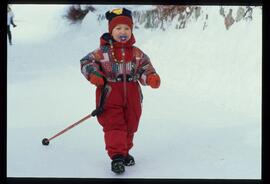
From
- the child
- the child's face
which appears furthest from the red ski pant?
the child's face

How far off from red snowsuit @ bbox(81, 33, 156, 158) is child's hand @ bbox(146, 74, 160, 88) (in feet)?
0.12


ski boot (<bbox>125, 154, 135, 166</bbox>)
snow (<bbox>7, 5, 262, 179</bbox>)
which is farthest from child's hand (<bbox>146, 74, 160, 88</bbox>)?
ski boot (<bbox>125, 154, 135, 166</bbox>)

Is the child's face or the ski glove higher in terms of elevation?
the child's face

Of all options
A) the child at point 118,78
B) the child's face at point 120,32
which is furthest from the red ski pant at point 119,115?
the child's face at point 120,32

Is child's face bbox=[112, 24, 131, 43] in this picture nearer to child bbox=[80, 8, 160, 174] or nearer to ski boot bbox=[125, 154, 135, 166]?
→ child bbox=[80, 8, 160, 174]

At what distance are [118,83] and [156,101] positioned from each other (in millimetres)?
292

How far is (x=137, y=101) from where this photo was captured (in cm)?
487

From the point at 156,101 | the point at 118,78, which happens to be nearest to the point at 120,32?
the point at 118,78

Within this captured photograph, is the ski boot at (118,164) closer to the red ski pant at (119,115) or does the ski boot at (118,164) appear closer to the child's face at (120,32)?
the red ski pant at (119,115)

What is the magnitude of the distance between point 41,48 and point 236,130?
4.33 feet

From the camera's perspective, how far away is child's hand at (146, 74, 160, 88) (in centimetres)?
479

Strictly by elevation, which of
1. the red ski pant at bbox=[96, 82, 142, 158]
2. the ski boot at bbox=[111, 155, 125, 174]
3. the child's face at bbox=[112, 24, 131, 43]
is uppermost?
the child's face at bbox=[112, 24, 131, 43]

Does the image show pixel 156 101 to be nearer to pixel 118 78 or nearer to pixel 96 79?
pixel 118 78

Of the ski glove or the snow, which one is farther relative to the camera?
the snow
